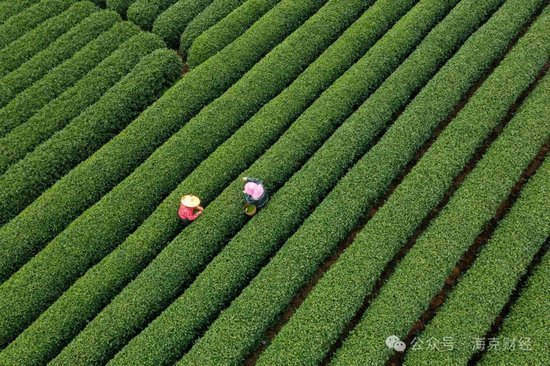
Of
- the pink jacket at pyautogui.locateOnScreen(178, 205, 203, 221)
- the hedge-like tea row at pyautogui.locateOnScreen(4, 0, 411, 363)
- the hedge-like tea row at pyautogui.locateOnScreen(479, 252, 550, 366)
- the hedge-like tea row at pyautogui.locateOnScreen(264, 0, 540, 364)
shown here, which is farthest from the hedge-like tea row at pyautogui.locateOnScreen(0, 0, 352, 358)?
the hedge-like tea row at pyautogui.locateOnScreen(479, 252, 550, 366)

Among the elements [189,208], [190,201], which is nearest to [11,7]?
[189,208]

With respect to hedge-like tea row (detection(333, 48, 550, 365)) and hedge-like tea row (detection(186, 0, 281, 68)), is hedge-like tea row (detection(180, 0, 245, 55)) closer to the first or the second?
hedge-like tea row (detection(186, 0, 281, 68))

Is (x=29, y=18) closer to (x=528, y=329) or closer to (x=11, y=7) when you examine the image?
(x=11, y=7)

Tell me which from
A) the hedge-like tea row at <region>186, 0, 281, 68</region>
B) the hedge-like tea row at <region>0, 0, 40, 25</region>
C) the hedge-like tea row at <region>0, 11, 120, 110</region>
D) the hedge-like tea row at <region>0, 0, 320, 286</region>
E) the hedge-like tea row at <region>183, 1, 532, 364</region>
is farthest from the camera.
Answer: the hedge-like tea row at <region>0, 0, 40, 25</region>

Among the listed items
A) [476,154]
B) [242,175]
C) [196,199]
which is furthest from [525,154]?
[196,199]

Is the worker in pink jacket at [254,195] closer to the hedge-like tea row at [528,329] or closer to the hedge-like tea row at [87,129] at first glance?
the hedge-like tea row at [87,129]

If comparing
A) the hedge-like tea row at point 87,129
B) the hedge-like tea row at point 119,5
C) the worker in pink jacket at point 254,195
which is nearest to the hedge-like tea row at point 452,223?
the worker in pink jacket at point 254,195
